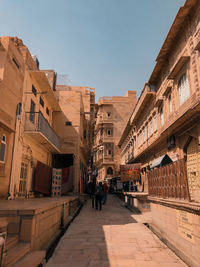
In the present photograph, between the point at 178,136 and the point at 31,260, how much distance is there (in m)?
10.1

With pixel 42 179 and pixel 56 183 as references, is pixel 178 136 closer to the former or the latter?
pixel 42 179

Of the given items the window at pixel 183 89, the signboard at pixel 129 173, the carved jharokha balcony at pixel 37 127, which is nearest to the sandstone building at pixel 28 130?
the carved jharokha balcony at pixel 37 127

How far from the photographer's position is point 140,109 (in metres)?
20.2

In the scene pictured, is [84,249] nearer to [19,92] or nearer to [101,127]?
[19,92]

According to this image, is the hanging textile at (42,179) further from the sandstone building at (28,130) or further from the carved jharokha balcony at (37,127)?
the carved jharokha balcony at (37,127)

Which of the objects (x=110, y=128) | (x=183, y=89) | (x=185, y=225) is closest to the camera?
(x=185, y=225)

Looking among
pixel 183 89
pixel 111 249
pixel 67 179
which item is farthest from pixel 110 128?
pixel 111 249

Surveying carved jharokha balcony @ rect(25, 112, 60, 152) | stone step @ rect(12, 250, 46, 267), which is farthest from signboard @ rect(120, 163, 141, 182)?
stone step @ rect(12, 250, 46, 267)

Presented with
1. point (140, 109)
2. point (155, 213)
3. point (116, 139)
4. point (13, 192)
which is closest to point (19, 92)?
point (13, 192)

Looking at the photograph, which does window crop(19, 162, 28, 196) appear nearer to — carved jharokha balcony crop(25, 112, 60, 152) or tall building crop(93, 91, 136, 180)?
carved jharokha balcony crop(25, 112, 60, 152)

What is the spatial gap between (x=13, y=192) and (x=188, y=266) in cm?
776

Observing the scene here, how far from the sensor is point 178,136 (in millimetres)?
11906

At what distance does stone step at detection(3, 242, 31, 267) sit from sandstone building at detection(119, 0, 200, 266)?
11.2 ft

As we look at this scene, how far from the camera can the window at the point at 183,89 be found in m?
10.7
